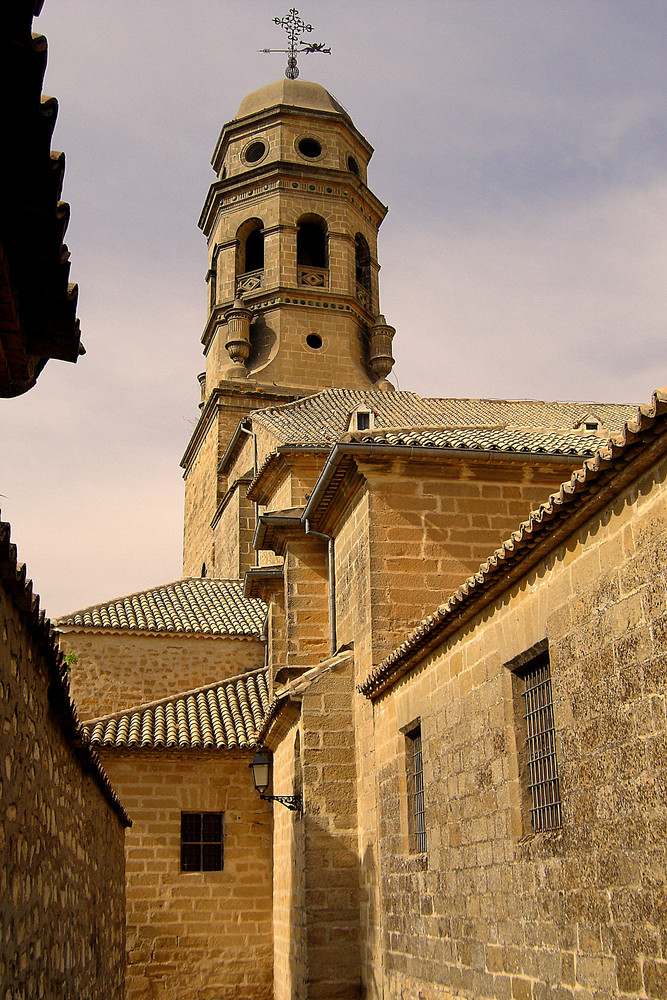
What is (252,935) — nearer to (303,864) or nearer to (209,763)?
(209,763)

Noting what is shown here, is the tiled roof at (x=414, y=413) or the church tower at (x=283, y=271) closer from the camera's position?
the tiled roof at (x=414, y=413)

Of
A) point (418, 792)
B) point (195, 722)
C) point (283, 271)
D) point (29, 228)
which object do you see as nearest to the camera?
point (29, 228)

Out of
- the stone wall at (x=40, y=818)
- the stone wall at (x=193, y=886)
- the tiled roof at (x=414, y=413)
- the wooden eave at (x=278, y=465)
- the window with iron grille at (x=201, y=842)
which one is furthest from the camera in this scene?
the tiled roof at (x=414, y=413)

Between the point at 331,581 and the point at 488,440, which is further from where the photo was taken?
the point at 331,581

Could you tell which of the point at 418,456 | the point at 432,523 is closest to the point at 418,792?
the point at 432,523

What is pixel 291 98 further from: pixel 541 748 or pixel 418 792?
pixel 541 748

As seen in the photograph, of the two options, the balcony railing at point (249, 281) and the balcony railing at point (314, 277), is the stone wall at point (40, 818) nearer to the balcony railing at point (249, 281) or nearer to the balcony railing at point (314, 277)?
the balcony railing at point (314, 277)

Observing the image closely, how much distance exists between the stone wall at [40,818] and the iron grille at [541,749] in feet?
9.28

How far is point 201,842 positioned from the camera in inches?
601

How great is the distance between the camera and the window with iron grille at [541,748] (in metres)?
6.37

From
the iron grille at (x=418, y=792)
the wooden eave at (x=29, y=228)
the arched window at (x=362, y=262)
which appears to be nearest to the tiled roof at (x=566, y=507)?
the iron grille at (x=418, y=792)

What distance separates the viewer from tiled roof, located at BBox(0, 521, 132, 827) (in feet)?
13.4

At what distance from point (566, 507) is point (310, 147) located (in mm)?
24609

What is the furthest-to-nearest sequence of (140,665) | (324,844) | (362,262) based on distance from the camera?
(362,262)
(140,665)
(324,844)
